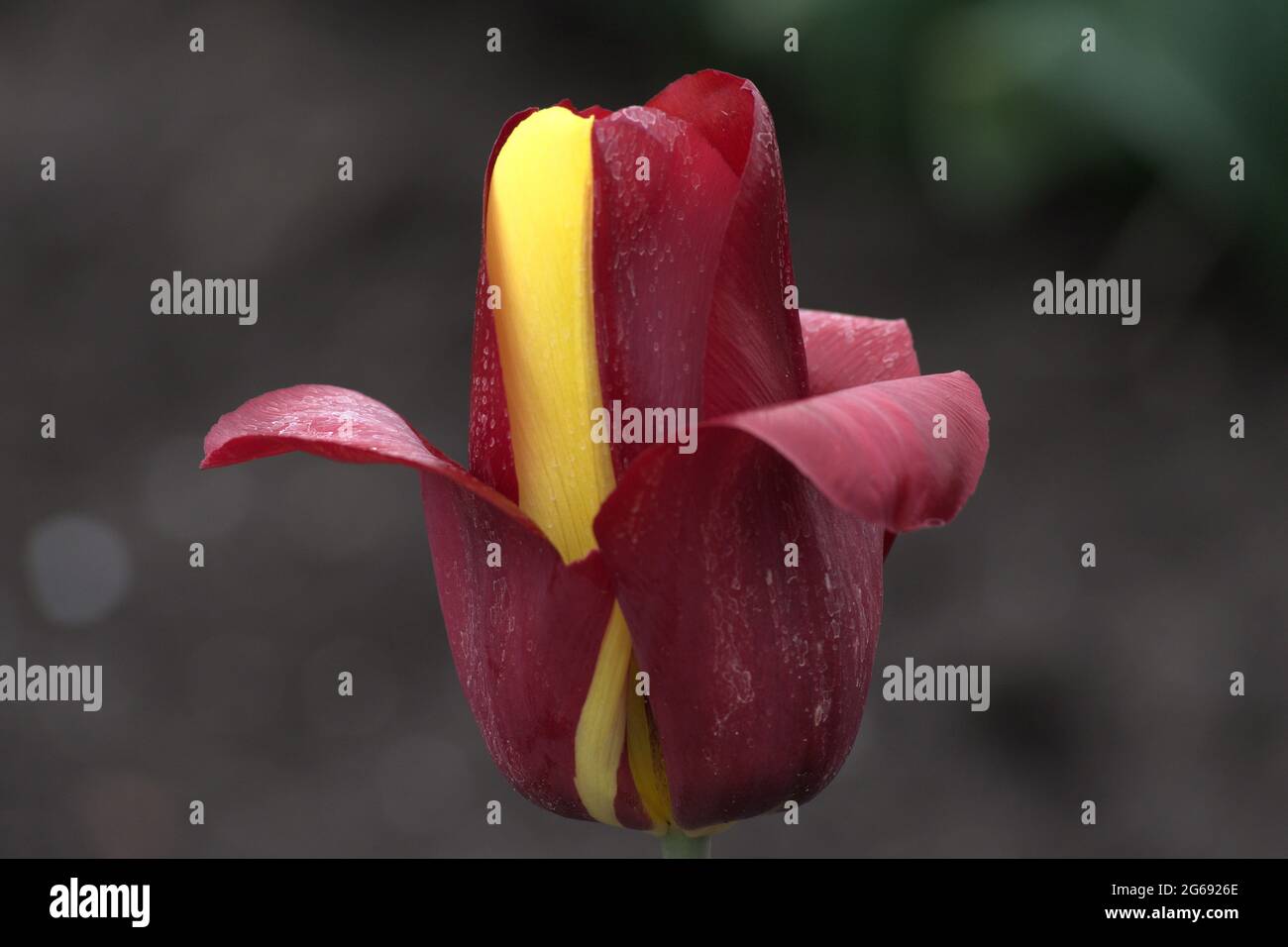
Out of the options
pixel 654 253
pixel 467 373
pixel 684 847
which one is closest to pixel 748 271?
pixel 654 253

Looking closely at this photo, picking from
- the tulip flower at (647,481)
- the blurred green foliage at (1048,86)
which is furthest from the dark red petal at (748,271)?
the blurred green foliage at (1048,86)

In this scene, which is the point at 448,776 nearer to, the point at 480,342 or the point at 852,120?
the point at 852,120

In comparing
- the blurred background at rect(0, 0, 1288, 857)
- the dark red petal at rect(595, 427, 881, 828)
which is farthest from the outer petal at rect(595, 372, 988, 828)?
the blurred background at rect(0, 0, 1288, 857)

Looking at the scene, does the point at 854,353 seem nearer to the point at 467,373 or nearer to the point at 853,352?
the point at 853,352

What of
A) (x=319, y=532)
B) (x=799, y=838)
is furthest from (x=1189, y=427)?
(x=319, y=532)

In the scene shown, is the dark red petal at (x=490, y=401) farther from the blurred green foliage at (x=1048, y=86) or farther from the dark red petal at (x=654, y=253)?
the blurred green foliage at (x=1048, y=86)

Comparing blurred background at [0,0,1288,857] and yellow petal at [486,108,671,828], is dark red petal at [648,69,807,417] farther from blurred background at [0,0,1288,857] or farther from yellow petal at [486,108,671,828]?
blurred background at [0,0,1288,857]
